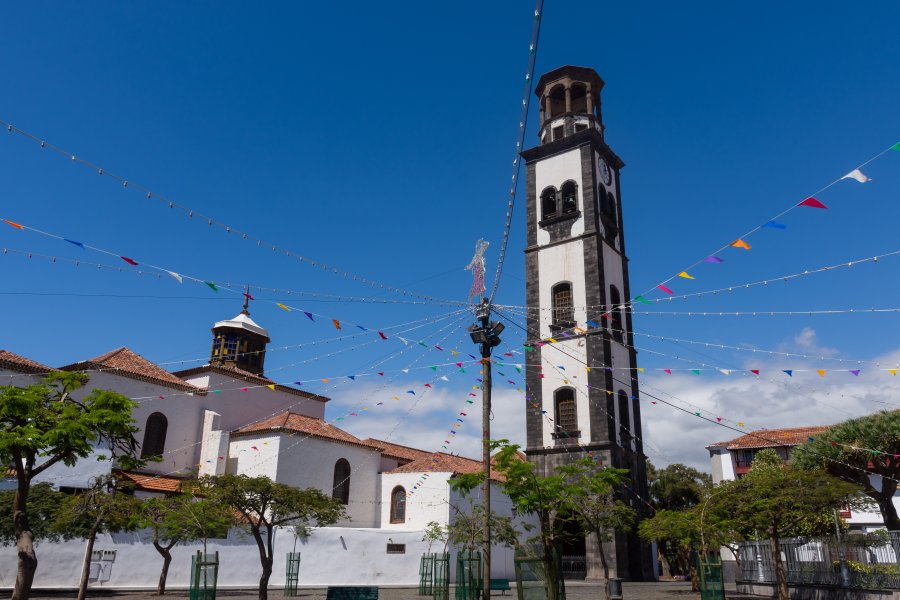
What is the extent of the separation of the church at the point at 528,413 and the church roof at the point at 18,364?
5.6 inches

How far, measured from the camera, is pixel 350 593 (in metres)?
17.1

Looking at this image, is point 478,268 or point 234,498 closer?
point 478,268

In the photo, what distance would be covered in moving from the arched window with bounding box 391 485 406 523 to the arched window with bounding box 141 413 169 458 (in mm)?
11561

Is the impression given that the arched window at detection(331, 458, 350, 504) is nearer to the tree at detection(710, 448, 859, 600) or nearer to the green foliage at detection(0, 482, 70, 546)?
the green foliage at detection(0, 482, 70, 546)

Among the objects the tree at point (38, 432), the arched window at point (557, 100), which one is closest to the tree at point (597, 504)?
the tree at point (38, 432)

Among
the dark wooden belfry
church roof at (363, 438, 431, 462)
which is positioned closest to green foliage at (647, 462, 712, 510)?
church roof at (363, 438, 431, 462)

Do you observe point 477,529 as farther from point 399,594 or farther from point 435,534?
point 399,594

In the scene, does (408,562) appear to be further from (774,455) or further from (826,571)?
(774,455)

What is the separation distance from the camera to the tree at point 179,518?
67.1 ft

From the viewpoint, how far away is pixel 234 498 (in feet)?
60.9

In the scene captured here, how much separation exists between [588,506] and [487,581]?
9997mm

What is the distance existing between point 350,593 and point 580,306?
17.0m

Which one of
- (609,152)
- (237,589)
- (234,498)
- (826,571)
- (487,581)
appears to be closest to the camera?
(487,581)

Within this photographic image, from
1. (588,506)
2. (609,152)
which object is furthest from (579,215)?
(588,506)
